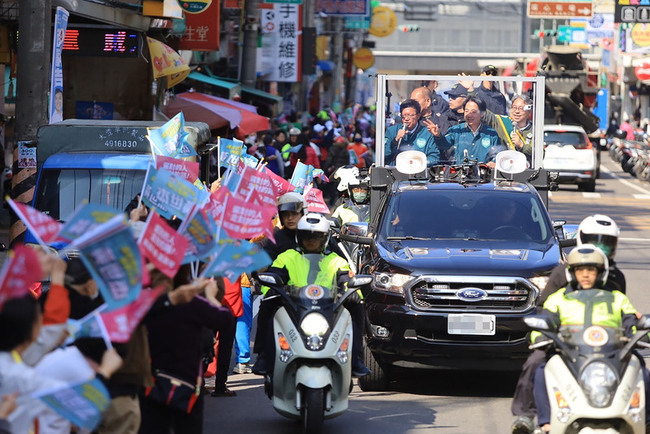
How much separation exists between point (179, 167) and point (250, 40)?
904 inches

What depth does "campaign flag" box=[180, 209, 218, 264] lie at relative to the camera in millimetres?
6484

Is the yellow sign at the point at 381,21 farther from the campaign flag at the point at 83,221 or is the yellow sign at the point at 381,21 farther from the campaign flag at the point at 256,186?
the campaign flag at the point at 83,221

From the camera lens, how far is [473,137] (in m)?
15.8

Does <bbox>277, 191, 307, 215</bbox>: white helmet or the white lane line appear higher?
<bbox>277, 191, 307, 215</bbox>: white helmet

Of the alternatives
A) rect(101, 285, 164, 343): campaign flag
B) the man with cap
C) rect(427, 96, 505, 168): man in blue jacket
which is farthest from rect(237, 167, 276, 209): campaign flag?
the man with cap

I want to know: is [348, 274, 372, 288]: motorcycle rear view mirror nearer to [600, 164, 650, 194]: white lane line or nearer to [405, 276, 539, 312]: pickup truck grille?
[405, 276, 539, 312]: pickup truck grille

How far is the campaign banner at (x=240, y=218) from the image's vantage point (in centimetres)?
729

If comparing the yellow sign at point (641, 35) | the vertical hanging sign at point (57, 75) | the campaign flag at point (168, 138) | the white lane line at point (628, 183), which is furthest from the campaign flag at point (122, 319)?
the yellow sign at point (641, 35)

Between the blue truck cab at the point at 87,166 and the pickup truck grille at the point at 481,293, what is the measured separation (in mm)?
3643

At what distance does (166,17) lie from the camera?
75.9 feet

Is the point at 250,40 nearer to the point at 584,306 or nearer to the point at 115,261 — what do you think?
the point at 584,306

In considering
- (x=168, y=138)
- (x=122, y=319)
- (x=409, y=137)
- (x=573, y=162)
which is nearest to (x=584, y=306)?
(x=122, y=319)

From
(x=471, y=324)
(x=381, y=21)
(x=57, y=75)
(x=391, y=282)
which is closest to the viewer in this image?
(x=471, y=324)

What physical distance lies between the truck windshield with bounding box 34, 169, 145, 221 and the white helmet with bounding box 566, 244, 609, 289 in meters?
6.05
